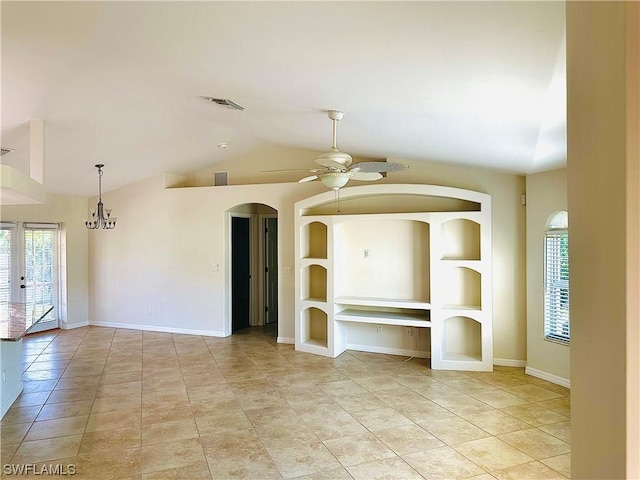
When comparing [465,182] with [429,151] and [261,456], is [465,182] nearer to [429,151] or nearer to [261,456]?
[429,151]

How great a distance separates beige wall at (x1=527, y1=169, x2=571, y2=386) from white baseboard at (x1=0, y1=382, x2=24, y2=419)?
5990mm

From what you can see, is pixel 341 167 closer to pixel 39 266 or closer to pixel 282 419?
pixel 282 419

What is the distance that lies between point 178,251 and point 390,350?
168 inches

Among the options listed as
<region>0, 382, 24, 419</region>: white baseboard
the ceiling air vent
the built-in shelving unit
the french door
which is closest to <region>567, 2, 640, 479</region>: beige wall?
the ceiling air vent

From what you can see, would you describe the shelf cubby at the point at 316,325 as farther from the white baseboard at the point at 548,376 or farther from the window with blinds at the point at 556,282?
the window with blinds at the point at 556,282

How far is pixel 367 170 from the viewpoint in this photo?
4016 millimetres

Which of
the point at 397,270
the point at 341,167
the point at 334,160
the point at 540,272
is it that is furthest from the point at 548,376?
the point at 334,160

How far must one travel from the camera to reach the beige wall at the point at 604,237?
0.85 metres

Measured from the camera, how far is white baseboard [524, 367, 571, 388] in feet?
15.8

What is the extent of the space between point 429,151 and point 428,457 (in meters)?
3.43

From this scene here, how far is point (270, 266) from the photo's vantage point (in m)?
8.68

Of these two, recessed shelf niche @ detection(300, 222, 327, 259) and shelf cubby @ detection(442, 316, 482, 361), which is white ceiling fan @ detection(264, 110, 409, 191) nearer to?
recessed shelf niche @ detection(300, 222, 327, 259)

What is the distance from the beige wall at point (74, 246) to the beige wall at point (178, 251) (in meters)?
0.17

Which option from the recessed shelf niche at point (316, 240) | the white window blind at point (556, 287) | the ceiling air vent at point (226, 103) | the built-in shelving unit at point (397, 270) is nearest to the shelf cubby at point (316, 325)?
the built-in shelving unit at point (397, 270)
